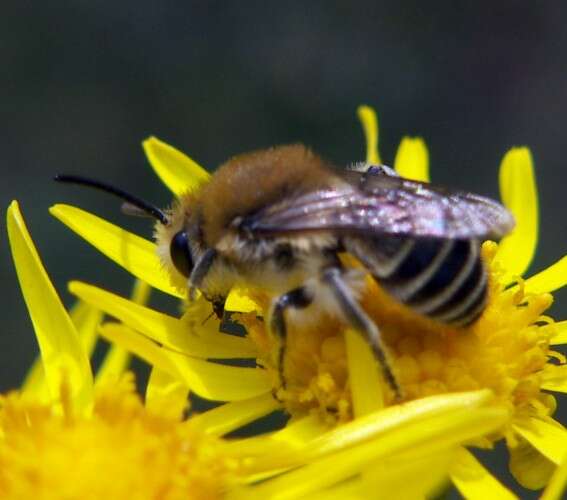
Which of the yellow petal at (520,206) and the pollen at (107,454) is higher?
the yellow petal at (520,206)

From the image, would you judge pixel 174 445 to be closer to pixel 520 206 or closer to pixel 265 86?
pixel 520 206

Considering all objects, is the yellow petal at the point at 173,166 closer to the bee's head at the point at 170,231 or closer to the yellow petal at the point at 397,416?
the bee's head at the point at 170,231

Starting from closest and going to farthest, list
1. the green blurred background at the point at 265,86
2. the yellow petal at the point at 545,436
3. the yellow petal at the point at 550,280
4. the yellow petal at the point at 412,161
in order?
the yellow petal at the point at 545,436, the yellow petal at the point at 550,280, the yellow petal at the point at 412,161, the green blurred background at the point at 265,86

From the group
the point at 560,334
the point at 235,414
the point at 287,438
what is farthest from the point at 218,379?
the point at 560,334

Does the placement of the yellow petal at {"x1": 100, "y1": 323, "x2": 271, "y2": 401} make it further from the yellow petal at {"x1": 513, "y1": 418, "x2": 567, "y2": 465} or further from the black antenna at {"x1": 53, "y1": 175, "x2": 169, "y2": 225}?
the yellow petal at {"x1": 513, "y1": 418, "x2": 567, "y2": 465}

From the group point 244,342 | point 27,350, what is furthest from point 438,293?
point 27,350

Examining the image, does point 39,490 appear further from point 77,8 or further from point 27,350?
point 77,8

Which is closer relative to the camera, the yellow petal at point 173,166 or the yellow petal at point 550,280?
the yellow petal at point 550,280

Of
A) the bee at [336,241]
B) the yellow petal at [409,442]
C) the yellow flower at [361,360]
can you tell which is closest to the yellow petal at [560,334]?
the yellow flower at [361,360]
